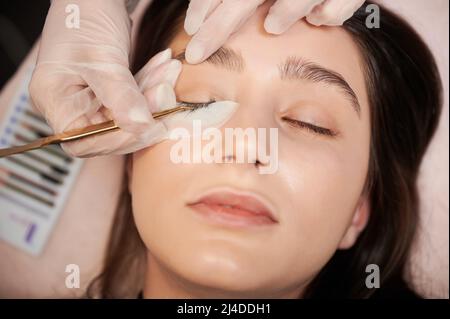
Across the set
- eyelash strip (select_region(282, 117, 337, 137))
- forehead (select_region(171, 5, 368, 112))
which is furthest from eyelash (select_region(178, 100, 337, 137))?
forehead (select_region(171, 5, 368, 112))

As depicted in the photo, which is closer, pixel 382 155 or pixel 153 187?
pixel 153 187

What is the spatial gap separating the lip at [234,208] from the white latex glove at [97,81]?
0.62 feet

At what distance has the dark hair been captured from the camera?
1.35 meters

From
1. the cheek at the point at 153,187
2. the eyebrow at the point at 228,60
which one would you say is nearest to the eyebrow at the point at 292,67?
the eyebrow at the point at 228,60

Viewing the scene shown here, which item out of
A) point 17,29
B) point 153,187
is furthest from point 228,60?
point 17,29

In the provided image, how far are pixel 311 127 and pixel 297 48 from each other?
0.59 feet

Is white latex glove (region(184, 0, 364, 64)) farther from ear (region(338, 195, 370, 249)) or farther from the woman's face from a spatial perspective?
ear (region(338, 195, 370, 249))

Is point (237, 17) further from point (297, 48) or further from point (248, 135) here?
point (248, 135)

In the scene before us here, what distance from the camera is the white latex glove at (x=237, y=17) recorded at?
45.6 inches

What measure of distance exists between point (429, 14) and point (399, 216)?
2.10 ft

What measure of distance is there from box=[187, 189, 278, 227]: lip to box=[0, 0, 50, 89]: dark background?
92 cm

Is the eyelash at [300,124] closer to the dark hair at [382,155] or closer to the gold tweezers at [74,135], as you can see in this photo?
the gold tweezers at [74,135]

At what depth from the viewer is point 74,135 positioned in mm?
1108

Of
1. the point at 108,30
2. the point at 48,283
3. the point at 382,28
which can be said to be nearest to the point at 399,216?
the point at 382,28
